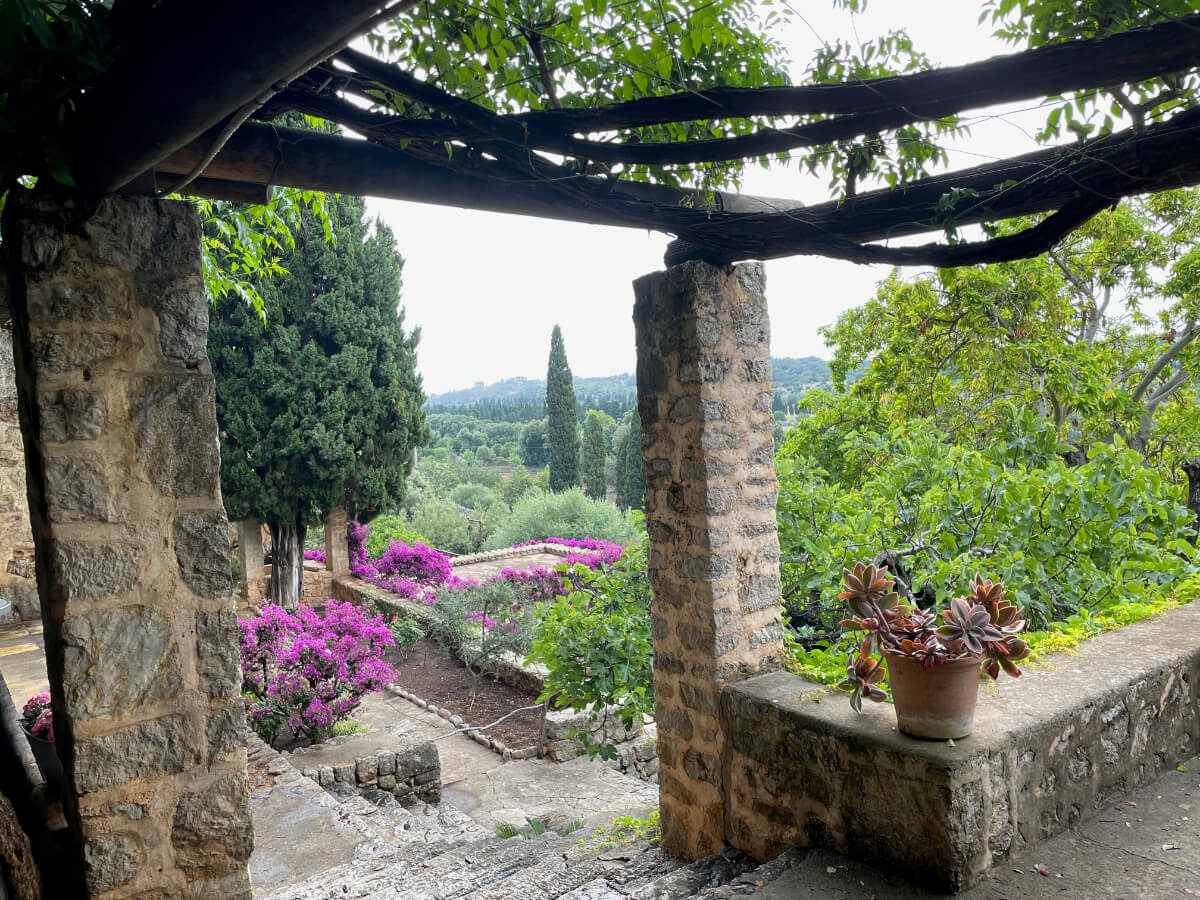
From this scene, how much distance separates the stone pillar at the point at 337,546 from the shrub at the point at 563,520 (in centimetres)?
462

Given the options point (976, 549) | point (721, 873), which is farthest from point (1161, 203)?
point (721, 873)

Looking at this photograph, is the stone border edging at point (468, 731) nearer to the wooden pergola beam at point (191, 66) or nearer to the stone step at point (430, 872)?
the stone step at point (430, 872)

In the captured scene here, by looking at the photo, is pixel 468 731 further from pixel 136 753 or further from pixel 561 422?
pixel 561 422

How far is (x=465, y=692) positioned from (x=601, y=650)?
4.63 m

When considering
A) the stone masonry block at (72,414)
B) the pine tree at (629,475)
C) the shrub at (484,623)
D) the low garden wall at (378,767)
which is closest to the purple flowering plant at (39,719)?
the stone masonry block at (72,414)

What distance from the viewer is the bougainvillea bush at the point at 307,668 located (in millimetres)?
5207

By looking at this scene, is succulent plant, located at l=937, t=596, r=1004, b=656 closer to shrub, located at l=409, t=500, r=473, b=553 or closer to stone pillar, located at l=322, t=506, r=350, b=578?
stone pillar, located at l=322, t=506, r=350, b=578

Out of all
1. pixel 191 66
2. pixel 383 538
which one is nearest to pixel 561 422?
pixel 383 538

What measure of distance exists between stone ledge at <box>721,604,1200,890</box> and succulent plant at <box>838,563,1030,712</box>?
0.18 meters

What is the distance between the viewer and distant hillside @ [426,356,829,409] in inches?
599

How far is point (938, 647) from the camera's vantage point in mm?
1984

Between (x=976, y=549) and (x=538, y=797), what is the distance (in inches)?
138

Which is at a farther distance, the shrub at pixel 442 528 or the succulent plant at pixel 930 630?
the shrub at pixel 442 528

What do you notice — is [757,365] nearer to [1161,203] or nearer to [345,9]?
[345,9]
